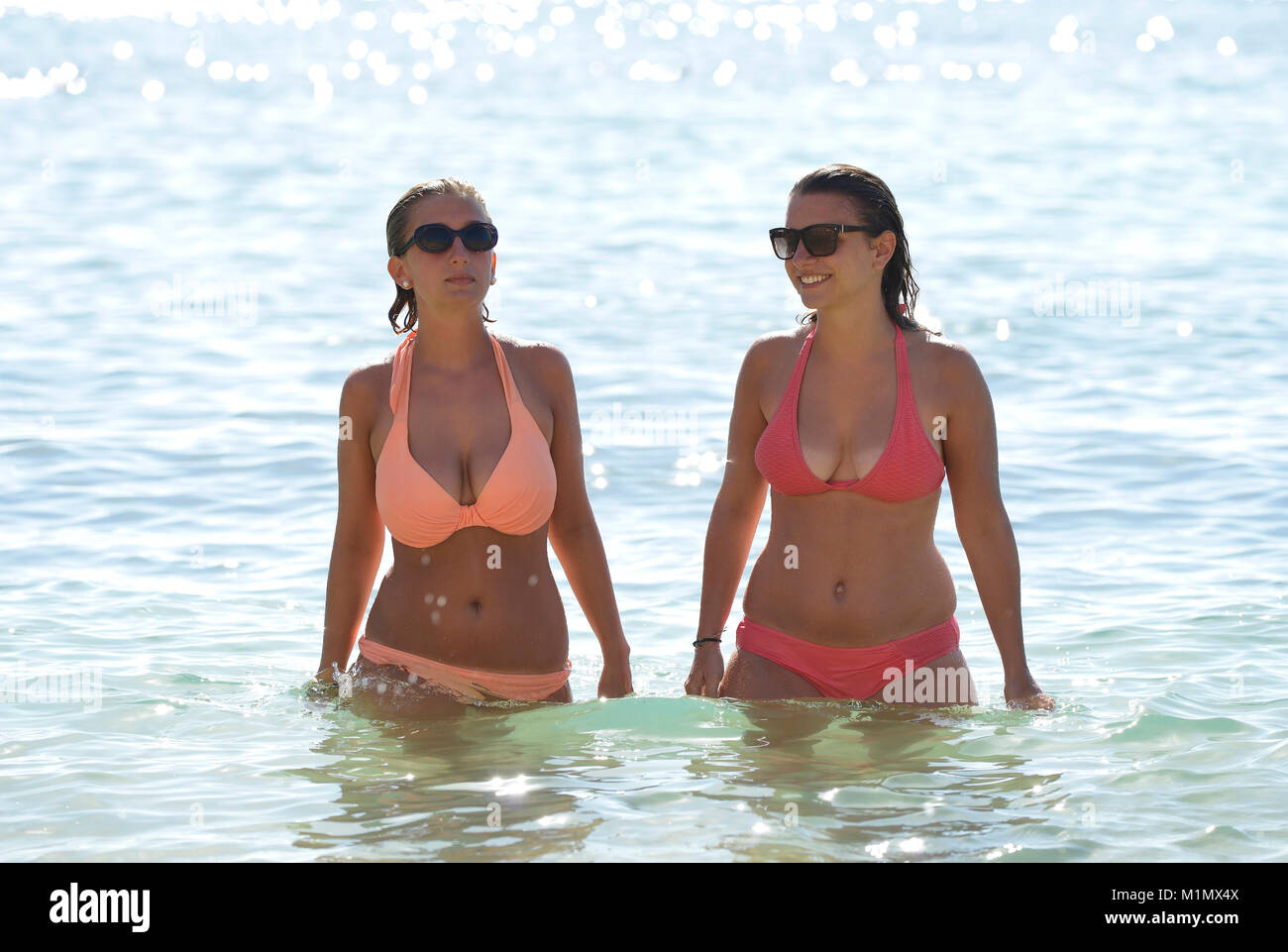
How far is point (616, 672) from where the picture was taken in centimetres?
534

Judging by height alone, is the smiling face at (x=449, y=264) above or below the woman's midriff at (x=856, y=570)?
above

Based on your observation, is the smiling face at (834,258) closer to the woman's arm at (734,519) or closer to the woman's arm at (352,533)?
the woman's arm at (734,519)

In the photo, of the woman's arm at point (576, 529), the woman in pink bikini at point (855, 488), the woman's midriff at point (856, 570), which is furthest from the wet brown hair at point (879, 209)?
the woman's arm at point (576, 529)

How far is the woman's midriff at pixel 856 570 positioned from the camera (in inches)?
200

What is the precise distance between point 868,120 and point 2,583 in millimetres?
21193

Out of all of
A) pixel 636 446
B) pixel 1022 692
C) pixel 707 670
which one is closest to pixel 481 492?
pixel 707 670

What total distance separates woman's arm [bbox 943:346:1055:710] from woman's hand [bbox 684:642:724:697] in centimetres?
83

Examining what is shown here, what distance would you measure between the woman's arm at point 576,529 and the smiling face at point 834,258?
77 centimetres

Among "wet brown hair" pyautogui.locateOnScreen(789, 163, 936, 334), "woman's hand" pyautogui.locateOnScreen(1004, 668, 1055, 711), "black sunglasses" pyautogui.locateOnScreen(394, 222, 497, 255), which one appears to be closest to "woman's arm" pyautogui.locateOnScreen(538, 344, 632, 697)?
"black sunglasses" pyautogui.locateOnScreen(394, 222, 497, 255)

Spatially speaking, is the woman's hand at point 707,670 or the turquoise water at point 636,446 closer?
the turquoise water at point 636,446

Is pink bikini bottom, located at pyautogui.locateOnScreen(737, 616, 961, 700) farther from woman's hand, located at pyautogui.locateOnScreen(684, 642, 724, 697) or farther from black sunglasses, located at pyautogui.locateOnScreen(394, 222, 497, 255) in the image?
black sunglasses, located at pyautogui.locateOnScreen(394, 222, 497, 255)

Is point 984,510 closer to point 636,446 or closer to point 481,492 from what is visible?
point 481,492

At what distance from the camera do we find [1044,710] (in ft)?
17.8

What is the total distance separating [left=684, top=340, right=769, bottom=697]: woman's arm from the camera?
5223 mm
